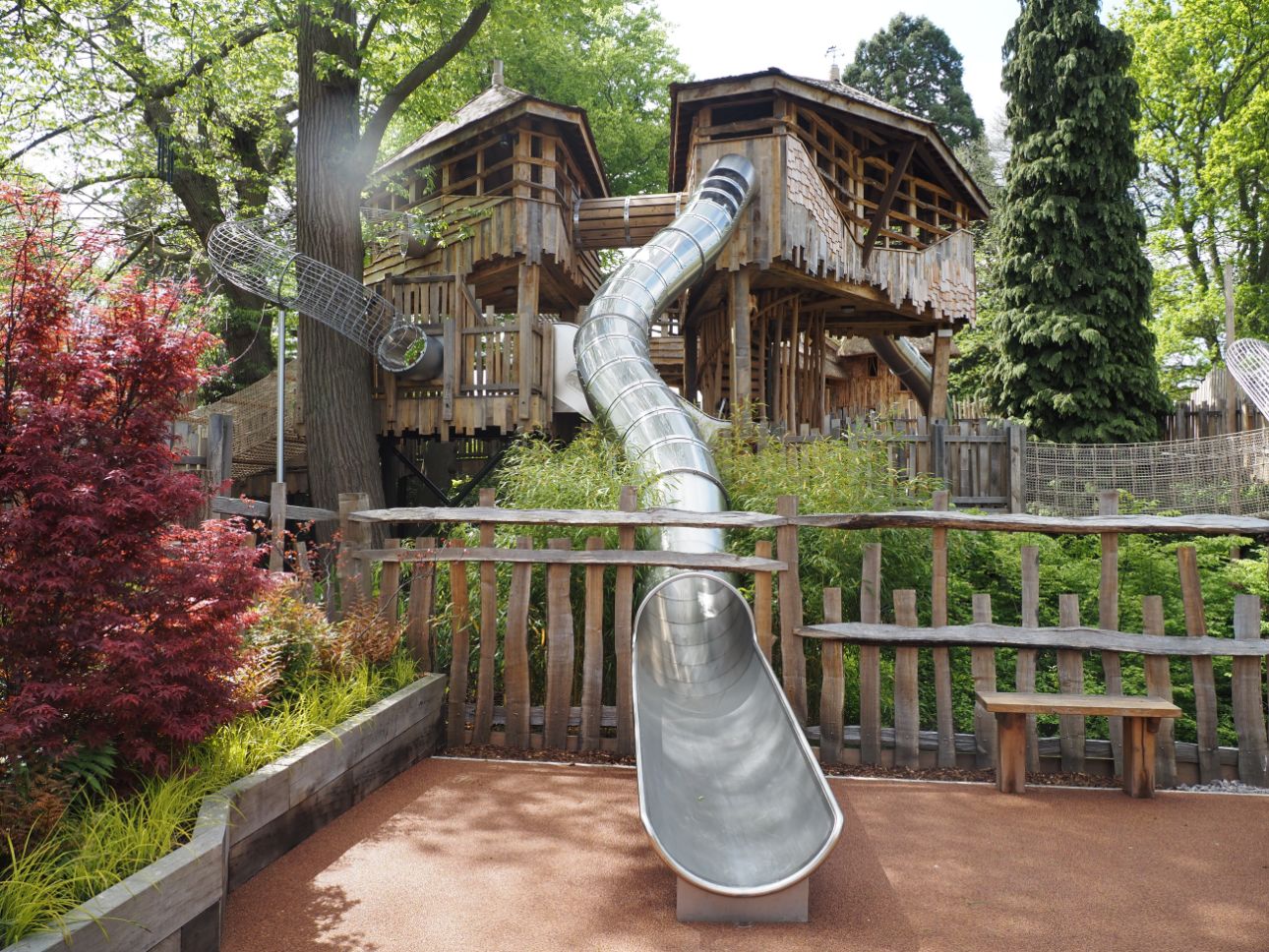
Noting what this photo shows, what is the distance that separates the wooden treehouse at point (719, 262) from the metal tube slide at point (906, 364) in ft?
7.64

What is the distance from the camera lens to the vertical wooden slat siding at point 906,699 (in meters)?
4.96

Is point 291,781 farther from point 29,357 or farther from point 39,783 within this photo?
point 29,357

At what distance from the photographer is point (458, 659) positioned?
527cm

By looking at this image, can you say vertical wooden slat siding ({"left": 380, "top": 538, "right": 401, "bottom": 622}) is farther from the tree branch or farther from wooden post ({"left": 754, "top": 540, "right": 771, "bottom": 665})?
the tree branch

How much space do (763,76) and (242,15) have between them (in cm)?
735

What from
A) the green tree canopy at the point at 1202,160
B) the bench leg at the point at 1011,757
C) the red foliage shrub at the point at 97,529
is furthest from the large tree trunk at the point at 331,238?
the green tree canopy at the point at 1202,160

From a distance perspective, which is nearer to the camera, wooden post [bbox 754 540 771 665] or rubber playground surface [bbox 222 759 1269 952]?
rubber playground surface [bbox 222 759 1269 952]

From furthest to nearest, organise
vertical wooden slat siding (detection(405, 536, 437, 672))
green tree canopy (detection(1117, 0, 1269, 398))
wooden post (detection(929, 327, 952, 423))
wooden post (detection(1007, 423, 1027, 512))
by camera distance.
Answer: green tree canopy (detection(1117, 0, 1269, 398))
wooden post (detection(929, 327, 952, 423))
wooden post (detection(1007, 423, 1027, 512))
vertical wooden slat siding (detection(405, 536, 437, 672))

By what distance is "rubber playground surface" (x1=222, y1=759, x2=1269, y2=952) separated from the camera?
9.86 ft

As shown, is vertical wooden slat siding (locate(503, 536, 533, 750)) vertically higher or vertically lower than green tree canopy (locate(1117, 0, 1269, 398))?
lower

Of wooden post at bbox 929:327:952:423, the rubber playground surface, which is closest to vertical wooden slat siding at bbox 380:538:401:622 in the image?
the rubber playground surface

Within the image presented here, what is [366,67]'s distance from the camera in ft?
37.1

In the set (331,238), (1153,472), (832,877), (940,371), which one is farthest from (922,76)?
(832,877)

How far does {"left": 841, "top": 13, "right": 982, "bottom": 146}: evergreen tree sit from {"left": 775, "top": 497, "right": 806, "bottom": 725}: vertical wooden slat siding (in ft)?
116
